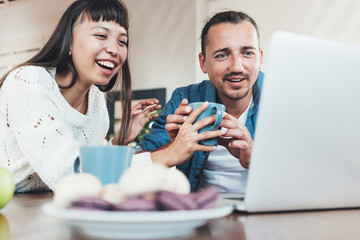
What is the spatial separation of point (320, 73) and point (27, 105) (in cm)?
94

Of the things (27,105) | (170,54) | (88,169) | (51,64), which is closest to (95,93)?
(51,64)

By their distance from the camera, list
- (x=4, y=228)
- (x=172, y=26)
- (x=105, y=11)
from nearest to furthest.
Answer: (x=4, y=228)
(x=105, y=11)
(x=172, y=26)

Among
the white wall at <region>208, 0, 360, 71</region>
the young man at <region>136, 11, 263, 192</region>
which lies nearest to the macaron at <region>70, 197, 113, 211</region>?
the young man at <region>136, 11, 263, 192</region>

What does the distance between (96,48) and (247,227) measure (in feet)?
3.71

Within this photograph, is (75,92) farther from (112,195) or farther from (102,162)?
(112,195)

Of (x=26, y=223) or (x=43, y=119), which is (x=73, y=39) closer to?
(x=43, y=119)

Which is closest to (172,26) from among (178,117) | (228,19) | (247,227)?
(228,19)

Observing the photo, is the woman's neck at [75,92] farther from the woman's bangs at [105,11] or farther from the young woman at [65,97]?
the woman's bangs at [105,11]

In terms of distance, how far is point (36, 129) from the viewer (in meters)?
1.13

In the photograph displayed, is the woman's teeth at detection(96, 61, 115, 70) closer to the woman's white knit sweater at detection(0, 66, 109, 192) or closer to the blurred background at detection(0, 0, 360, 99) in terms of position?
the woman's white knit sweater at detection(0, 66, 109, 192)

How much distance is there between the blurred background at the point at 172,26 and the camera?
429cm

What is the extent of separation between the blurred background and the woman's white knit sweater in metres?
3.09

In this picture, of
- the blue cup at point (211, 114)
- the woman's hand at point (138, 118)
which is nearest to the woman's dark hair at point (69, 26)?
the woman's hand at point (138, 118)

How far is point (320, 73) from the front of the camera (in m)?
0.58
